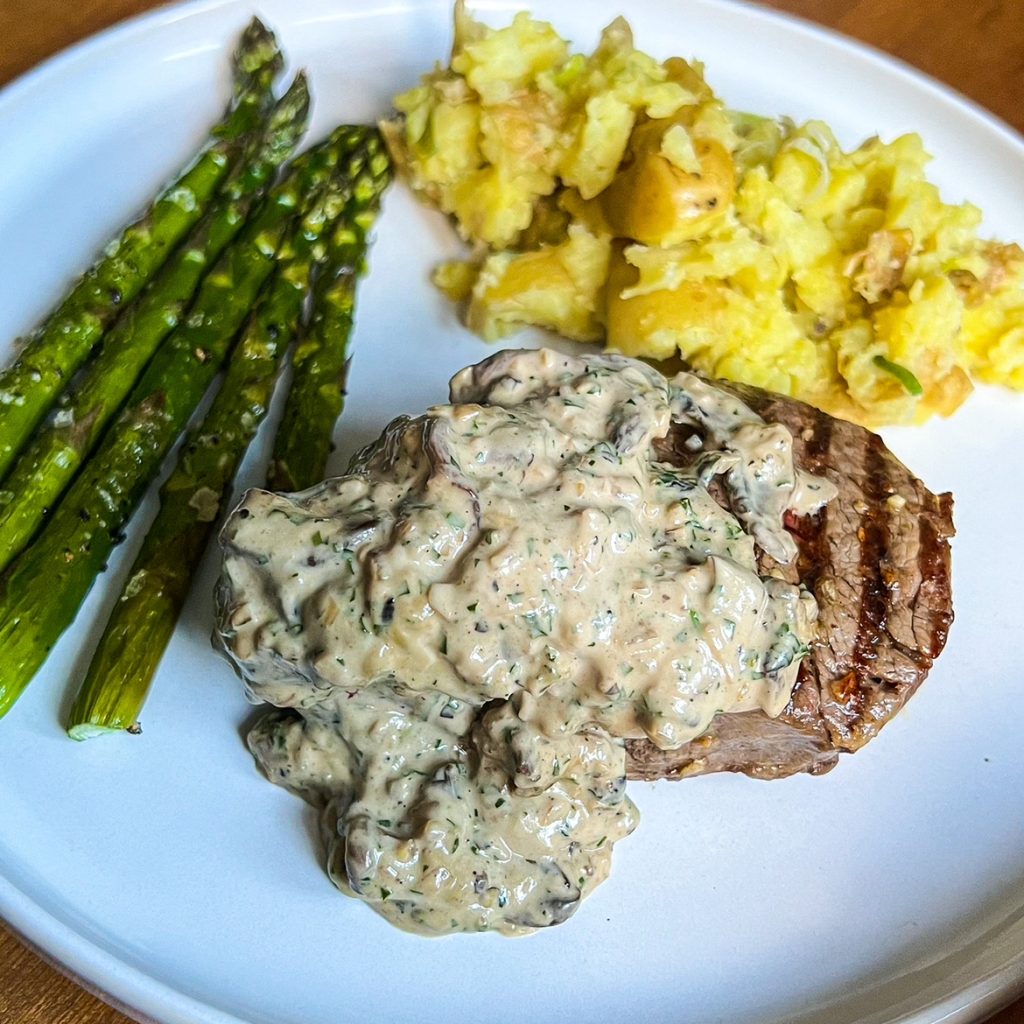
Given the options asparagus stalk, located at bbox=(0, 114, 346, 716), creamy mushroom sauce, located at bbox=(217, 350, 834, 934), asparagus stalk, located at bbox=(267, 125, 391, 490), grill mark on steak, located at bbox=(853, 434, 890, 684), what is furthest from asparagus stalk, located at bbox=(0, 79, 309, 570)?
grill mark on steak, located at bbox=(853, 434, 890, 684)

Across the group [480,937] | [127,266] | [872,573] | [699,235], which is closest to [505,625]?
[480,937]

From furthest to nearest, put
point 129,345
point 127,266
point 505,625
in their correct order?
1. point 127,266
2. point 129,345
3. point 505,625

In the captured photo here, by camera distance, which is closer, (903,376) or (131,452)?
(131,452)

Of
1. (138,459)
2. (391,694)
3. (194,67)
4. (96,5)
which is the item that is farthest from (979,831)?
(96,5)

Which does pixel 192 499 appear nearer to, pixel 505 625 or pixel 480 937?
pixel 505 625

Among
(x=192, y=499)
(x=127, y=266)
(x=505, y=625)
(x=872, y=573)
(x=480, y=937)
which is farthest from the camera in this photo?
(x=127, y=266)

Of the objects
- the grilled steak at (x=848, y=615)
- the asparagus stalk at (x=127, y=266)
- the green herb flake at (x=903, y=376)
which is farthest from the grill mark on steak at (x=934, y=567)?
the asparagus stalk at (x=127, y=266)

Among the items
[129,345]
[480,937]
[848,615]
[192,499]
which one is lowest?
[480,937]
